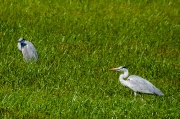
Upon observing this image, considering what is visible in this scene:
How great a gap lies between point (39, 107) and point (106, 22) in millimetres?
7967

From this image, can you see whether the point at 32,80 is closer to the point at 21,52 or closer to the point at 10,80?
the point at 10,80

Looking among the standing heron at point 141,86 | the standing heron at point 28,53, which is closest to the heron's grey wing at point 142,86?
the standing heron at point 141,86

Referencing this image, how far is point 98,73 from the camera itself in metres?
13.5

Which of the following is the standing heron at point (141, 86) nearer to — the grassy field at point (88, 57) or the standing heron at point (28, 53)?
the grassy field at point (88, 57)

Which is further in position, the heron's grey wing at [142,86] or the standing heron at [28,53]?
the standing heron at [28,53]

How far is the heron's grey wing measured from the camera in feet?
38.1

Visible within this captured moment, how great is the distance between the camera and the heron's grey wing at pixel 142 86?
11.6 m

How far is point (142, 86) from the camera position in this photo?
11625 mm

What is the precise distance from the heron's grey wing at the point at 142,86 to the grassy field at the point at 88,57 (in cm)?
20

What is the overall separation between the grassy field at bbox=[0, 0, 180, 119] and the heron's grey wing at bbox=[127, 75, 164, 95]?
0.20m

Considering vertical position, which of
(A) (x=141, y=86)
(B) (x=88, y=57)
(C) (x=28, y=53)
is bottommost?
(A) (x=141, y=86)

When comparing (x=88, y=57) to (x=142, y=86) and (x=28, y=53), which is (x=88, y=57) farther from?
(x=142, y=86)

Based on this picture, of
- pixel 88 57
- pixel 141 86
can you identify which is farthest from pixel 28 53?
pixel 141 86

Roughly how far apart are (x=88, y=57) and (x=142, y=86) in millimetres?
3251
